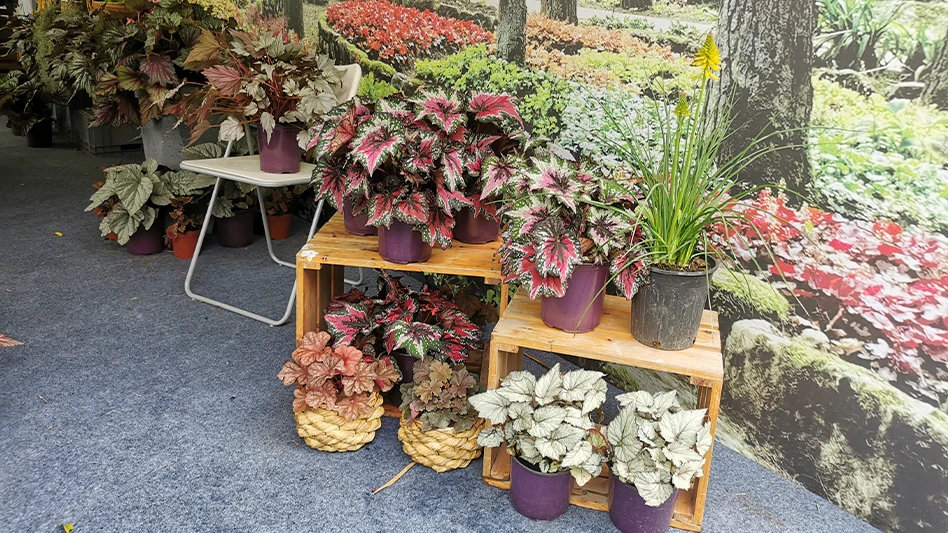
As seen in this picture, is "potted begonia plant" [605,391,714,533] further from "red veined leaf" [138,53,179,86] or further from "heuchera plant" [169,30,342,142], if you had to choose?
"red veined leaf" [138,53,179,86]

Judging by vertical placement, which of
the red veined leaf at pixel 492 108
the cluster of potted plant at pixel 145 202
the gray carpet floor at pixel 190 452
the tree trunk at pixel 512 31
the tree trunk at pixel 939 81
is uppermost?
the tree trunk at pixel 512 31

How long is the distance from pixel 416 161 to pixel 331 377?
0.63 m

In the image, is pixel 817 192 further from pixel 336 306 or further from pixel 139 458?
pixel 139 458

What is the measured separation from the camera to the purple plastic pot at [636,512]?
1.60 metres

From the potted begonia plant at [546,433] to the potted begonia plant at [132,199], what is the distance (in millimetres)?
2239

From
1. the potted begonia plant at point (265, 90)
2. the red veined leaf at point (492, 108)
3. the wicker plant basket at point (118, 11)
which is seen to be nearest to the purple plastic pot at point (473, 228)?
the red veined leaf at point (492, 108)

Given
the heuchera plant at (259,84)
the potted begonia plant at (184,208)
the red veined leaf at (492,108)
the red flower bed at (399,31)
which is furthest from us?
the potted begonia plant at (184,208)

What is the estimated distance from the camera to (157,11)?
333 centimetres

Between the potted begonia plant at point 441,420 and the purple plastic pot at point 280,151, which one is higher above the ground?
the purple plastic pot at point 280,151

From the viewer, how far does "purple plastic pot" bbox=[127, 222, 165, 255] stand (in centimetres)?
339

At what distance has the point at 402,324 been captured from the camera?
6.46ft

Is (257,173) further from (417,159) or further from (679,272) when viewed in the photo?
(679,272)

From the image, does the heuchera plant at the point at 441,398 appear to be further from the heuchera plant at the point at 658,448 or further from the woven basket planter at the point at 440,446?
the heuchera plant at the point at 658,448

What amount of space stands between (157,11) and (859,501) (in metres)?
3.44
